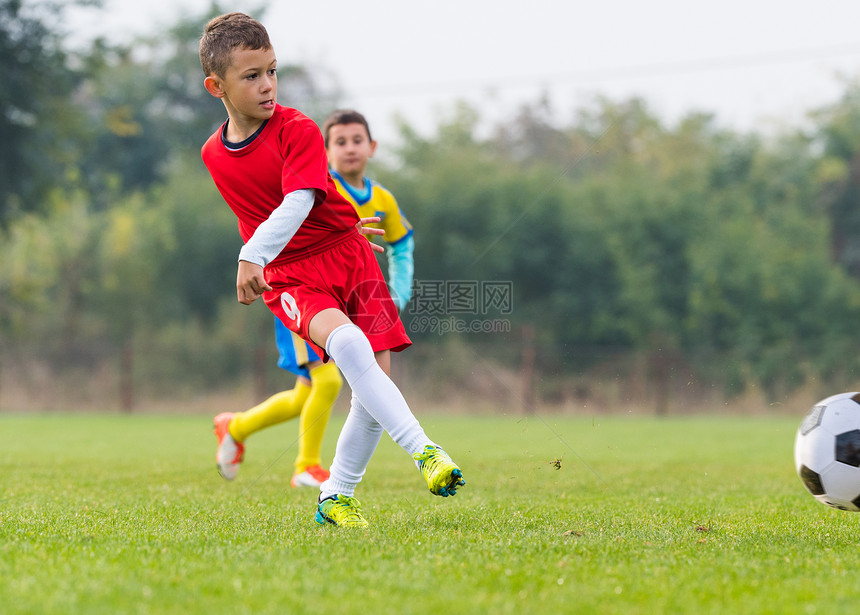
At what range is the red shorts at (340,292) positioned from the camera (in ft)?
12.6

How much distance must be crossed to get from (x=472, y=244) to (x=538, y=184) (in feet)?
9.45

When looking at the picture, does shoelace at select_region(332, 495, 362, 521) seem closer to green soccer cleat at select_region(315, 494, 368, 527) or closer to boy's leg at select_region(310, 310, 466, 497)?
green soccer cleat at select_region(315, 494, 368, 527)

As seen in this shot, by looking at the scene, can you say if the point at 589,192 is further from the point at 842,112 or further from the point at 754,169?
the point at 842,112

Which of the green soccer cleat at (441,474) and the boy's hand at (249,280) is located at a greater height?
the boy's hand at (249,280)

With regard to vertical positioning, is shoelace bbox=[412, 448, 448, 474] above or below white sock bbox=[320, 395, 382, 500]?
above

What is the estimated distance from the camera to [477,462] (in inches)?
308

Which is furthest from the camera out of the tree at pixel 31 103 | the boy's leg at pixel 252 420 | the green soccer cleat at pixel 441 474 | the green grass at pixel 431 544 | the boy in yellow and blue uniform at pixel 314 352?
the tree at pixel 31 103

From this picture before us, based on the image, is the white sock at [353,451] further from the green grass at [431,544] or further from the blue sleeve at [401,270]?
the blue sleeve at [401,270]

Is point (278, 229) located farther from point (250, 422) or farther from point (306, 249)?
point (250, 422)

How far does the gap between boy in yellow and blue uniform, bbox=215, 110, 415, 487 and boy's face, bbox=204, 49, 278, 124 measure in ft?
5.59

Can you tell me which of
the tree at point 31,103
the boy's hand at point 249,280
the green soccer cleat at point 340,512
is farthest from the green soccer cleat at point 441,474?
the tree at point 31,103

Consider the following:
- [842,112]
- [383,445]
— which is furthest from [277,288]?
[842,112]

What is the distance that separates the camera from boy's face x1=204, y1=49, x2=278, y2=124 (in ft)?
11.9

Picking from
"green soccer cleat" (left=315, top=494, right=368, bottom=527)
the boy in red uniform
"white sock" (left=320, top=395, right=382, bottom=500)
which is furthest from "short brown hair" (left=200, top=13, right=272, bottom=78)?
"green soccer cleat" (left=315, top=494, right=368, bottom=527)
